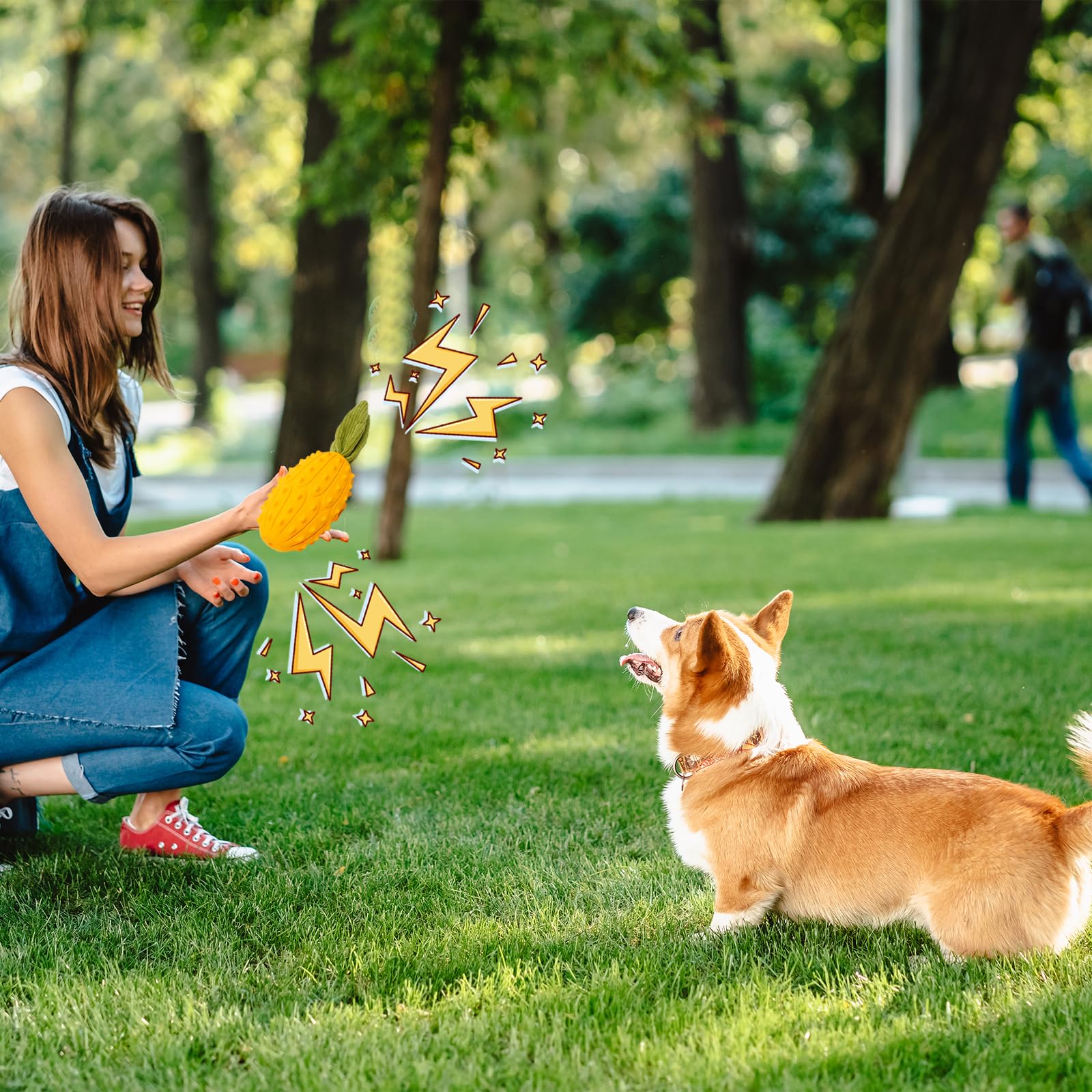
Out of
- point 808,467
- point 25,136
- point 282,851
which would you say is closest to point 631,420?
point 808,467

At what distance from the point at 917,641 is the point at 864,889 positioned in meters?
3.47

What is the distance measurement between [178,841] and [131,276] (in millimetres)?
1531

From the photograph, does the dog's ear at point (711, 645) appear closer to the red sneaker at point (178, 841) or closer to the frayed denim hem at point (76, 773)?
the red sneaker at point (178, 841)

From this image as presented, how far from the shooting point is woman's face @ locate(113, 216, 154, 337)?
10.9 ft

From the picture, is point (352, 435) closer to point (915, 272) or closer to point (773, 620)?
point (773, 620)

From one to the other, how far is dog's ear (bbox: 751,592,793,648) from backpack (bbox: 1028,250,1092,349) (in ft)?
28.1

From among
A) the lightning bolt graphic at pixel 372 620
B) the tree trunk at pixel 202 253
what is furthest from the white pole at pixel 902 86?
the tree trunk at pixel 202 253

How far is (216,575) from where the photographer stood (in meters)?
3.42

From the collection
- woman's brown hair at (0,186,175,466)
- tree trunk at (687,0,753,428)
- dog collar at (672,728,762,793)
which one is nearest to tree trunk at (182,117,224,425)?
tree trunk at (687,0,753,428)

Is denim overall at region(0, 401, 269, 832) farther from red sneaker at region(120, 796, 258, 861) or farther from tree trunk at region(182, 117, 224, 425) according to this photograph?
tree trunk at region(182, 117, 224, 425)

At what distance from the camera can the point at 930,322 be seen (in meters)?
10.6

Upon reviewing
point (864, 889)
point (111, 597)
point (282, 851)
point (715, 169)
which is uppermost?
point (715, 169)

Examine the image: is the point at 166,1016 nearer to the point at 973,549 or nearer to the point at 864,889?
the point at 864,889

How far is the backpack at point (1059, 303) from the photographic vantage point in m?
10.8
